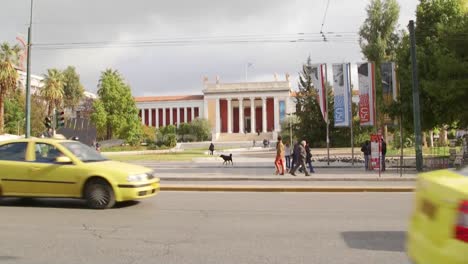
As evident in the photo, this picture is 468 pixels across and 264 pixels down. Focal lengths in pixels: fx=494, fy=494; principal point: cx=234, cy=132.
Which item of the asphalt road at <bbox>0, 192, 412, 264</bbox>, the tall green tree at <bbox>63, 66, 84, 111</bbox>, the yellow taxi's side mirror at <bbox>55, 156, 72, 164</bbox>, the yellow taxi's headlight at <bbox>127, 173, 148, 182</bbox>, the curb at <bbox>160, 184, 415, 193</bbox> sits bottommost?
the asphalt road at <bbox>0, 192, 412, 264</bbox>

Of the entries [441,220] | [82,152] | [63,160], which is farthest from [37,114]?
[441,220]

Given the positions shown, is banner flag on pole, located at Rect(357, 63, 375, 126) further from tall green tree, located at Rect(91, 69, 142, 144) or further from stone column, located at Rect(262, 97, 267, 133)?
stone column, located at Rect(262, 97, 267, 133)

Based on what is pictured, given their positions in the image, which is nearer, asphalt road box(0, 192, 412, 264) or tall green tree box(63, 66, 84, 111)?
asphalt road box(0, 192, 412, 264)

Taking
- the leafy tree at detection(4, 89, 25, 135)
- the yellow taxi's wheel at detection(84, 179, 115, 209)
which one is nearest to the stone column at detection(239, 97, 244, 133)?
the leafy tree at detection(4, 89, 25, 135)

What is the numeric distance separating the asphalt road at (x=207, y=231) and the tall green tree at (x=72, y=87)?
83.5m

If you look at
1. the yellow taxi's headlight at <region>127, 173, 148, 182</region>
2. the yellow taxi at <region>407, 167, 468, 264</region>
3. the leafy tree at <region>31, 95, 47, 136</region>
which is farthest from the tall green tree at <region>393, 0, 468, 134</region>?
the leafy tree at <region>31, 95, 47, 136</region>

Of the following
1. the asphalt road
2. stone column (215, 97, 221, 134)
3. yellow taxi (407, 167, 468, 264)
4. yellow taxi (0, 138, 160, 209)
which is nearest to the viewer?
yellow taxi (407, 167, 468, 264)

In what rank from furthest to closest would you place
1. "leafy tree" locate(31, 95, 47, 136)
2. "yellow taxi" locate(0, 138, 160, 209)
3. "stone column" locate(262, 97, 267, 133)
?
"stone column" locate(262, 97, 267, 133), "leafy tree" locate(31, 95, 47, 136), "yellow taxi" locate(0, 138, 160, 209)

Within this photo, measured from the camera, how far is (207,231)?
802 centimetres

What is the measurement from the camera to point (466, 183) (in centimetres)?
406

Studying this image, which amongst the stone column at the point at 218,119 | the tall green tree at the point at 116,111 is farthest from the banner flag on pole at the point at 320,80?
the stone column at the point at 218,119

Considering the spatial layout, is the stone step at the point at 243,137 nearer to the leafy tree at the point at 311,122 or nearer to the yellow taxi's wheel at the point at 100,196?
the leafy tree at the point at 311,122

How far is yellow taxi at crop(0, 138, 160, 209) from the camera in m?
10.4

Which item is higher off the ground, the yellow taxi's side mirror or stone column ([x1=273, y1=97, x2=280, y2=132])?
stone column ([x1=273, y1=97, x2=280, y2=132])
